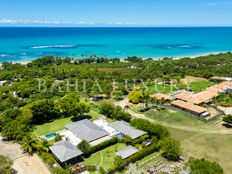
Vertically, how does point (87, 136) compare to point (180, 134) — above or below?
above

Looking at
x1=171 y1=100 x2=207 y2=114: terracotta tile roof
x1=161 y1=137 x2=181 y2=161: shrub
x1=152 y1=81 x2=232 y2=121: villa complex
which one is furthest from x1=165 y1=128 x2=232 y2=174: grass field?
x1=171 y1=100 x2=207 y2=114: terracotta tile roof

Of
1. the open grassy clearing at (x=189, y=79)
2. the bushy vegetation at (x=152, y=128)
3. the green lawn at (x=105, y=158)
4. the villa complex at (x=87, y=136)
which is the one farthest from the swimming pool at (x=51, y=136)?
the open grassy clearing at (x=189, y=79)

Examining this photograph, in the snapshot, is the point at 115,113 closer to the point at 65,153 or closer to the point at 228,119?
the point at 65,153

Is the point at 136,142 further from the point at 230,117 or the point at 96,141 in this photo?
the point at 230,117

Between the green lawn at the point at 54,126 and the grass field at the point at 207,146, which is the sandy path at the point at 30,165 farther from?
the grass field at the point at 207,146

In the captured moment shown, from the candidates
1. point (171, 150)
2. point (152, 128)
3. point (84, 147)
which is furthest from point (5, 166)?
point (152, 128)

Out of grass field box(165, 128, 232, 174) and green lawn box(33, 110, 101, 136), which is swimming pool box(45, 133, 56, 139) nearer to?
green lawn box(33, 110, 101, 136)
